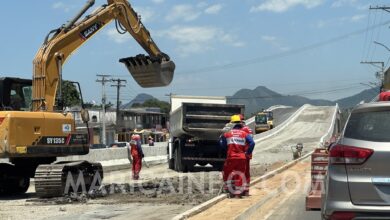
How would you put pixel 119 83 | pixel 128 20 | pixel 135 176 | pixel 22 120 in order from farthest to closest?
pixel 119 83, pixel 135 176, pixel 128 20, pixel 22 120

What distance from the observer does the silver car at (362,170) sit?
5941mm

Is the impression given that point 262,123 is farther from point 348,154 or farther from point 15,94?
point 348,154

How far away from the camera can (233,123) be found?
45.0 ft

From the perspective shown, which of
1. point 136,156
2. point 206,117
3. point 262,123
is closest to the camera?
point 136,156

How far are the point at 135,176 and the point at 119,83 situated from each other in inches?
2900

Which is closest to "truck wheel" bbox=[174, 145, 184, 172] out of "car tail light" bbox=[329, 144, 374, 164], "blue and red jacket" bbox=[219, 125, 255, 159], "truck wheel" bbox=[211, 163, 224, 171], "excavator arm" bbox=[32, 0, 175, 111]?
"truck wheel" bbox=[211, 163, 224, 171]

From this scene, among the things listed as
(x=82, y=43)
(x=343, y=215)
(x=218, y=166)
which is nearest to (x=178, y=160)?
(x=218, y=166)

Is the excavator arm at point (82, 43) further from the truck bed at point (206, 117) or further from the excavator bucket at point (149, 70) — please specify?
the truck bed at point (206, 117)

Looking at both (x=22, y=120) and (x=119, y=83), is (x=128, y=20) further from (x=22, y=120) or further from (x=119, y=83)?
(x=119, y=83)

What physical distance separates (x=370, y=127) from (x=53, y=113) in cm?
1114

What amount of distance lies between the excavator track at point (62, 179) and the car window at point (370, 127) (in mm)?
10287

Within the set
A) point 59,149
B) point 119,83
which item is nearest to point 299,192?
point 59,149

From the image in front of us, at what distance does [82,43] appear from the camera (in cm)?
1717

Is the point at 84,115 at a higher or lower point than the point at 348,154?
higher
